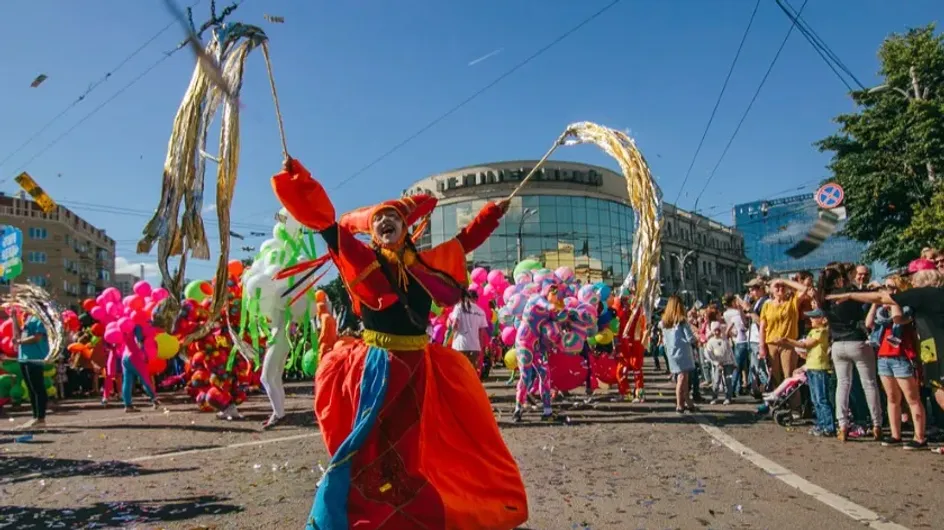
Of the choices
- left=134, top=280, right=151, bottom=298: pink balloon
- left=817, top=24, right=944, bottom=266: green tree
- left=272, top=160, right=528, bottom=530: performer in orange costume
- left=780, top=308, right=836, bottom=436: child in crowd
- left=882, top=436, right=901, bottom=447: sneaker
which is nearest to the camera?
left=272, top=160, right=528, bottom=530: performer in orange costume

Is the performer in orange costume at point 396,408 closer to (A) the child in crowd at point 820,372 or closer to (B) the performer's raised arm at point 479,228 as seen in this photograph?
(B) the performer's raised arm at point 479,228

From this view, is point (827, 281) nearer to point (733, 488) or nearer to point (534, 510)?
point (733, 488)

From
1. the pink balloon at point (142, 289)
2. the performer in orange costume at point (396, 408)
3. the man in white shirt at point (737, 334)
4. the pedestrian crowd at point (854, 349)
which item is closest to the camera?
the performer in orange costume at point (396, 408)

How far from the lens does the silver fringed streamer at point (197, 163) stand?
3.68 m

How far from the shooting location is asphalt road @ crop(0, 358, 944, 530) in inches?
152

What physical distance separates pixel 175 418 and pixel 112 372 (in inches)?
142

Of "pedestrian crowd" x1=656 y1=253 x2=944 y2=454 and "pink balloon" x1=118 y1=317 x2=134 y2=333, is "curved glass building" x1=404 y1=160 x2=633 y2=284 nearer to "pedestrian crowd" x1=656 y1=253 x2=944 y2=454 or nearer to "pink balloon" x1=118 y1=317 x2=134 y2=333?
"pink balloon" x1=118 y1=317 x2=134 y2=333

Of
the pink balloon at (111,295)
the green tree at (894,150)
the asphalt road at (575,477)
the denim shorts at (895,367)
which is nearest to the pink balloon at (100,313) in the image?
the pink balloon at (111,295)

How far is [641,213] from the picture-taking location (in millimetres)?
4594

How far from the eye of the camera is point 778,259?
3206 centimetres

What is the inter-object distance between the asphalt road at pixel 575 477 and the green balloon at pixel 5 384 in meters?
3.89

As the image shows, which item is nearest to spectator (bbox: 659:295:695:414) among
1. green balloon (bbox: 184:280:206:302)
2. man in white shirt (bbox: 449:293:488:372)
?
man in white shirt (bbox: 449:293:488:372)

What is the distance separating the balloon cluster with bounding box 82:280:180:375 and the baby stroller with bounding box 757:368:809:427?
8.76 m

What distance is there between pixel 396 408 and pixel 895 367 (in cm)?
456
